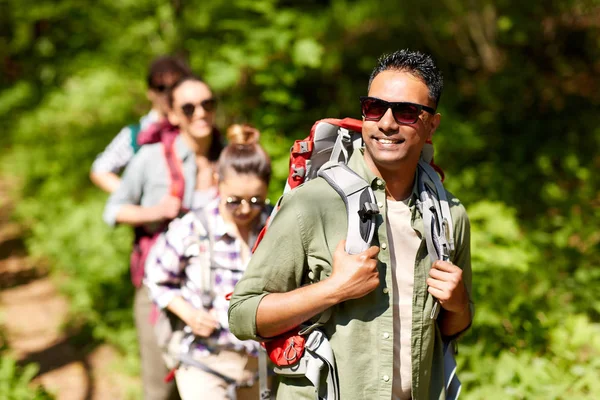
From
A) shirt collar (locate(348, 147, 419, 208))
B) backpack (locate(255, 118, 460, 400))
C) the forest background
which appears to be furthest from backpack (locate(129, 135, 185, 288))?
shirt collar (locate(348, 147, 419, 208))

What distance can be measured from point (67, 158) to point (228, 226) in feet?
23.8

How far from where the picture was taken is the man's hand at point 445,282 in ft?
7.10

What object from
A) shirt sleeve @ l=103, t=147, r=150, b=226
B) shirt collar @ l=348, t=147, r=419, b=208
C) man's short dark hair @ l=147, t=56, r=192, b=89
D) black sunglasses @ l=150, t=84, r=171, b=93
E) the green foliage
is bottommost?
the green foliage

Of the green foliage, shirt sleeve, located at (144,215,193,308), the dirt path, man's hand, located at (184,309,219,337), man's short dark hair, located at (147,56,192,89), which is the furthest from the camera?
the dirt path

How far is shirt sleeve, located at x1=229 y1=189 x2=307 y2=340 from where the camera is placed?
→ 2121mm

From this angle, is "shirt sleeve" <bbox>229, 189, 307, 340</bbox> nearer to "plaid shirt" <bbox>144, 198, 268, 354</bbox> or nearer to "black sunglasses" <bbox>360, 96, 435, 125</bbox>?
"black sunglasses" <bbox>360, 96, 435, 125</bbox>

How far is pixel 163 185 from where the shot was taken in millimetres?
3877

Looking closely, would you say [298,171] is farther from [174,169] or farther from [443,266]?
[174,169]

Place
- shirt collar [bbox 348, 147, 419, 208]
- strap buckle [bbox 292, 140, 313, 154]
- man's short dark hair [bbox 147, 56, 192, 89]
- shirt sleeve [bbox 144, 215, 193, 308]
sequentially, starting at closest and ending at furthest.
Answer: shirt collar [bbox 348, 147, 419, 208] → strap buckle [bbox 292, 140, 313, 154] → shirt sleeve [bbox 144, 215, 193, 308] → man's short dark hair [bbox 147, 56, 192, 89]

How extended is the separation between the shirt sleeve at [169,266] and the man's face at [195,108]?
79cm

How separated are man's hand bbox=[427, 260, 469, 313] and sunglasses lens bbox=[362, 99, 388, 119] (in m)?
0.51

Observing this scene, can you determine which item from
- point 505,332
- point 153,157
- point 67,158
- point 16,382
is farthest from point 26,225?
point 505,332

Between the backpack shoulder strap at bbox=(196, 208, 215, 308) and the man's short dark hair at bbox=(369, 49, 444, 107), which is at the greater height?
the man's short dark hair at bbox=(369, 49, 444, 107)

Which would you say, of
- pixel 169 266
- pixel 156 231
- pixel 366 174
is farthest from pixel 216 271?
pixel 366 174
